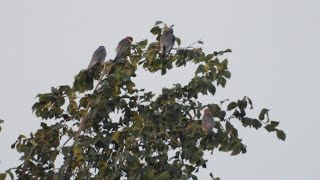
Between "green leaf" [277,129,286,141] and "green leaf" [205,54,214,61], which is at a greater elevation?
"green leaf" [205,54,214,61]

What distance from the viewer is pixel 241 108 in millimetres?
7223

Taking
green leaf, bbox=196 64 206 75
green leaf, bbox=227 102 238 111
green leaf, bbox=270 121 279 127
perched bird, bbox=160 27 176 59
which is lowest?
green leaf, bbox=270 121 279 127

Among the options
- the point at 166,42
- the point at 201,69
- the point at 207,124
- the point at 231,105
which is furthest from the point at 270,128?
the point at 166,42

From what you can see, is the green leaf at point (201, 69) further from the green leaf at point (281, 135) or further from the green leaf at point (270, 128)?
the green leaf at point (281, 135)

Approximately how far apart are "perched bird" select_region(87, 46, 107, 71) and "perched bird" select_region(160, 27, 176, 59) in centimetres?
94

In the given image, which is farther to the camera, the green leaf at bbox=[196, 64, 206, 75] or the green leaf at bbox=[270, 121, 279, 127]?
the green leaf at bbox=[196, 64, 206, 75]

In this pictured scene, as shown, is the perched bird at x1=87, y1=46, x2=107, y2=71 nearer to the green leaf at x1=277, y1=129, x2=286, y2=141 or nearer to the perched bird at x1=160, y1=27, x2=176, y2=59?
the perched bird at x1=160, y1=27, x2=176, y2=59

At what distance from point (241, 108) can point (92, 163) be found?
5.44 ft

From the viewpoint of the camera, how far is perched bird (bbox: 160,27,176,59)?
8.24 metres

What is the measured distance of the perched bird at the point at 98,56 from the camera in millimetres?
8779

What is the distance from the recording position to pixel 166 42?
8.41 meters

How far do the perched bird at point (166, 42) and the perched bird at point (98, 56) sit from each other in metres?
0.94

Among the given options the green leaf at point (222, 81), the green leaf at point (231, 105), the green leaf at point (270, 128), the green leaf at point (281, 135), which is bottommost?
the green leaf at point (281, 135)

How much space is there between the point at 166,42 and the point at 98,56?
130 centimetres
